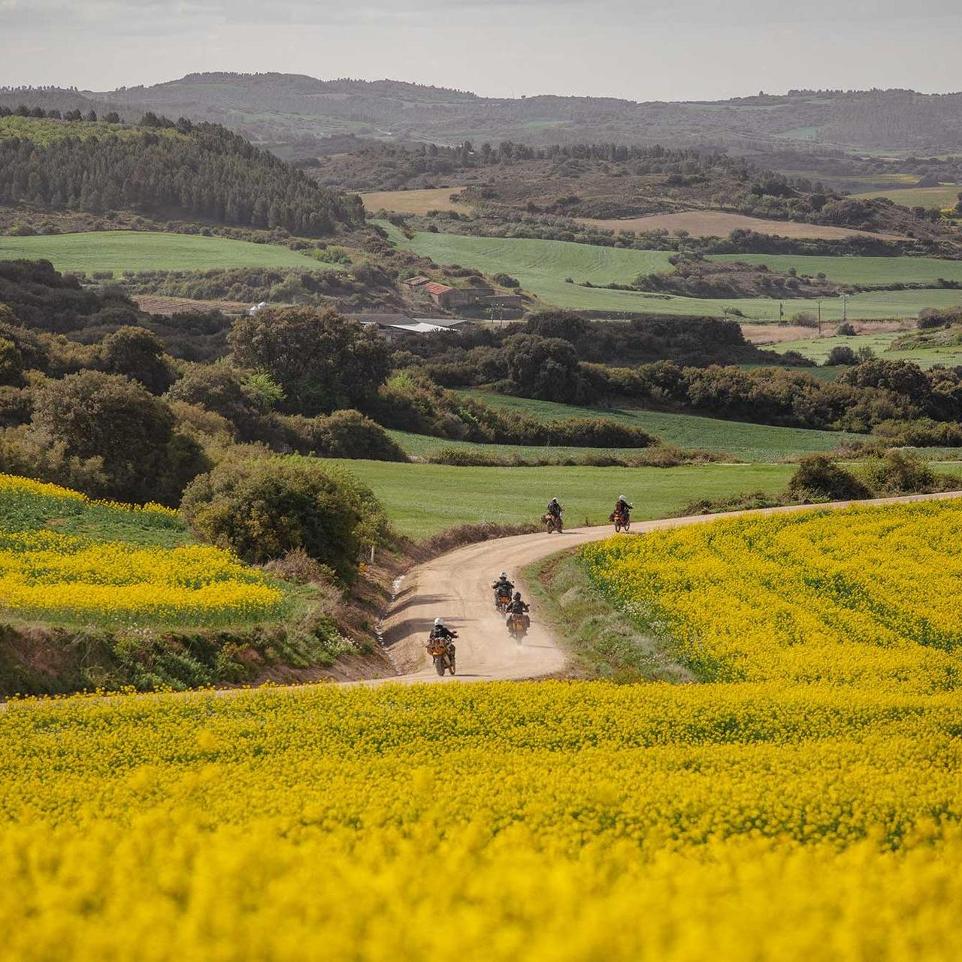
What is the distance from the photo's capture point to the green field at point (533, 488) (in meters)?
52.2

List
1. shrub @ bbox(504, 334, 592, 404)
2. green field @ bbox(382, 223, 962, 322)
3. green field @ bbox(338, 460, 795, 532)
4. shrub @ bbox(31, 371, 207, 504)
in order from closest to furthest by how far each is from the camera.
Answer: shrub @ bbox(31, 371, 207, 504), green field @ bbox(338, 460, 795, 532), shrub @ bbox(504, 334, 592, 404), green field @ bbox(382, 223, 962, 322)

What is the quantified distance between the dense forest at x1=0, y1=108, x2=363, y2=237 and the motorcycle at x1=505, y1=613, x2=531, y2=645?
16044cm

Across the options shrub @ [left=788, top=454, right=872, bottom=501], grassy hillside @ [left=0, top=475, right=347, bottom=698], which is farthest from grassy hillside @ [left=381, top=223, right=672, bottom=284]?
grassy hillside @ [left=0, top=475, right=347, bottom=698]

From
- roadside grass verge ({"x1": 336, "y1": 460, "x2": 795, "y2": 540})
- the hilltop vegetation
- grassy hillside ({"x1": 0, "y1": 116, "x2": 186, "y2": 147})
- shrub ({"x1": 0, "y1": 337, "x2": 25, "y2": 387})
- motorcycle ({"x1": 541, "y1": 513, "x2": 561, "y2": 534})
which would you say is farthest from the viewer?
grassy hillside ({"x1": 0, "y1": 116, "x2": 186, "y2": 147})

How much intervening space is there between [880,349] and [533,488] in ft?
259

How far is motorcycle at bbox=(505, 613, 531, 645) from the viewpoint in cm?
3431

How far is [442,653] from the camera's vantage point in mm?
30266

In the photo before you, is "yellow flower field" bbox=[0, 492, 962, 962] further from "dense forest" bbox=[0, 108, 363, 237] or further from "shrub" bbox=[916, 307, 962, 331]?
"dense forest" bbox=[0, 108, 363, 237]

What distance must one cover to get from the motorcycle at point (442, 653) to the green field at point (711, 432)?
44417mm

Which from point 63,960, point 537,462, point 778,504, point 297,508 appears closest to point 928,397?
point 537,462

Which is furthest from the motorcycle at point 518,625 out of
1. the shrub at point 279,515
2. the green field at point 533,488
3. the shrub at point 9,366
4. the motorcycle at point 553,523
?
the shrub at point 9,366

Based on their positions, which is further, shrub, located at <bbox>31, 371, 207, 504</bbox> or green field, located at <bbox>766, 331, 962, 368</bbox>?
green field, located at <bbox>766, 331, 962, 368</bbox>

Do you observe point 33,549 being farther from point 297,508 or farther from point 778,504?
point 778,504

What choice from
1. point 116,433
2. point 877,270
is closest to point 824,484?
point 116,433
